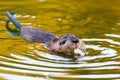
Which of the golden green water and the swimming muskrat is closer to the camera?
the golden green water

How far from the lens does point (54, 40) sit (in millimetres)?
8078

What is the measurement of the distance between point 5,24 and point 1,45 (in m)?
1.59

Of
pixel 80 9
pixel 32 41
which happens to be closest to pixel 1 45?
pixel 32 41

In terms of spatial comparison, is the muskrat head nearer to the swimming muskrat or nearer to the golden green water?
the swimming muskrat

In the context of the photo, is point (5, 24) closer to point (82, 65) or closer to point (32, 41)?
point (32, 41)

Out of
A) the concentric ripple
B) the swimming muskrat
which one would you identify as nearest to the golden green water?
the concentric ripple

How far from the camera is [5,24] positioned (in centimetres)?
957

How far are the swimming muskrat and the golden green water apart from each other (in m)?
0.15

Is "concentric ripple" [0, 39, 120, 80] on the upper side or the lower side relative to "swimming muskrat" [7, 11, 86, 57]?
lower

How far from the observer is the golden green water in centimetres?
657

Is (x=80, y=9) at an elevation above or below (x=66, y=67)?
above

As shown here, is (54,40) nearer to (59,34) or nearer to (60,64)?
(59,34)

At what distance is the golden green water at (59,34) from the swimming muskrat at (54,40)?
15cm

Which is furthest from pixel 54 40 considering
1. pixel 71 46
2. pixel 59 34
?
pixel 59 34
